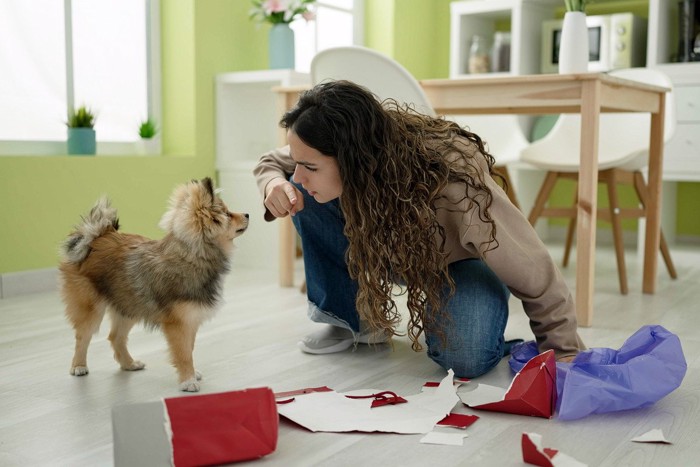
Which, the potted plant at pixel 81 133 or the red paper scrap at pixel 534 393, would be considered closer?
the red paper scrap at pixel 534 393

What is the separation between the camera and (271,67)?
3.54 metres

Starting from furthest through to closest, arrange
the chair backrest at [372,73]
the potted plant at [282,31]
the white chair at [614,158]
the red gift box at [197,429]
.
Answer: the potted plant at [282,31] → the white chair at [614,158] → the chair backrest at [372,73] → the red gift box at [197,429]

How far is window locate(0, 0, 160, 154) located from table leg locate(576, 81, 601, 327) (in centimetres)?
186

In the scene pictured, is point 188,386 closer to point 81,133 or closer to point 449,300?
point 449,300

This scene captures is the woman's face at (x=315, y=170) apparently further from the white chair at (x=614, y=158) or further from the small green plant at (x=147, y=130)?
the small green plant at (x=147, y=130)

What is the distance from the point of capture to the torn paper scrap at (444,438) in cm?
136

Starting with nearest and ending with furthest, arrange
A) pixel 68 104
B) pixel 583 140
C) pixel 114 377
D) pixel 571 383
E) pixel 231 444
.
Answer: pixel 231 444
pixel 571 383
pixel 114 377
pixel 583 140
pixel 68 104

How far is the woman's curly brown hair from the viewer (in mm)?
1509

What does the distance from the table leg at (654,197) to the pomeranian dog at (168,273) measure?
1.74m

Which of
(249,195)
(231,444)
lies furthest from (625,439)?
(249,195)

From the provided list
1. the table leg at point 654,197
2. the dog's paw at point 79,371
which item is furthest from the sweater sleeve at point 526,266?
the table leg at point 654,197

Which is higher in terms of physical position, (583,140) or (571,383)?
(583,140)

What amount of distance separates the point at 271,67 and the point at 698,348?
7.14ft

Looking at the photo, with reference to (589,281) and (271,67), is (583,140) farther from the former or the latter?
(271,67)
